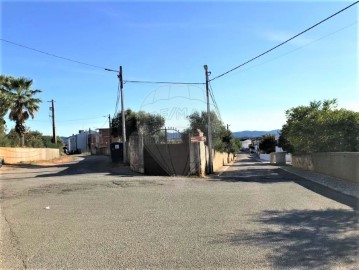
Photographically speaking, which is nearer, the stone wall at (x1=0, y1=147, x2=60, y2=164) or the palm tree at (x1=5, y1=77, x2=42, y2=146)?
the stone wall at (x1=0, y1=147, x2=60, y2=164)

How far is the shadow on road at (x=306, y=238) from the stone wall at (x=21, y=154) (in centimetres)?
2656

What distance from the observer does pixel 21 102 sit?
4412 centimetres

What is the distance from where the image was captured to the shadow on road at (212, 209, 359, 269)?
6.49 m

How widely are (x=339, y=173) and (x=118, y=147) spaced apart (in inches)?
679

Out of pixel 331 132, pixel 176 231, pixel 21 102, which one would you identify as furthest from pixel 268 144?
pixel 176 231

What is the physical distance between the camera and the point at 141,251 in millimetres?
6984

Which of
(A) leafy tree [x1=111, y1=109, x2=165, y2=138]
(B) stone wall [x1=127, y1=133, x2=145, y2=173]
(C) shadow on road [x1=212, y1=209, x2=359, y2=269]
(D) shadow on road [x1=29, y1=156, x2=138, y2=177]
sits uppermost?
(A) leafy tree [x1=111, y1=109, x2=165, y2=138]

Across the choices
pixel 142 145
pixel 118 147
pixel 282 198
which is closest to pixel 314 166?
pixel 142 145

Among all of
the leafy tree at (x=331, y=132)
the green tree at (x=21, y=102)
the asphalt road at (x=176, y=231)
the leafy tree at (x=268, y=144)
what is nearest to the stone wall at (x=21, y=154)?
the green tree at (x=21, y=102)

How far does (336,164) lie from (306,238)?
51.0ft

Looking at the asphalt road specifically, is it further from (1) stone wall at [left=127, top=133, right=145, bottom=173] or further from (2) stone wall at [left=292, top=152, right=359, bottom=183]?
(1) stone wall at [left=127, top=133, right=145, bottom=173]

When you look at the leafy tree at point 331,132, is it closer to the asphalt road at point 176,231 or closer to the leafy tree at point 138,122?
the asphalt road at point 176,231

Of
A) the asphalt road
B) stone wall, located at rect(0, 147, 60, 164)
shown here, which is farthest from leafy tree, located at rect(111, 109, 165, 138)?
the asphalt road

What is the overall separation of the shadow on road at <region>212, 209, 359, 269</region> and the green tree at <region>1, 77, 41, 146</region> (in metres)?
37.8
